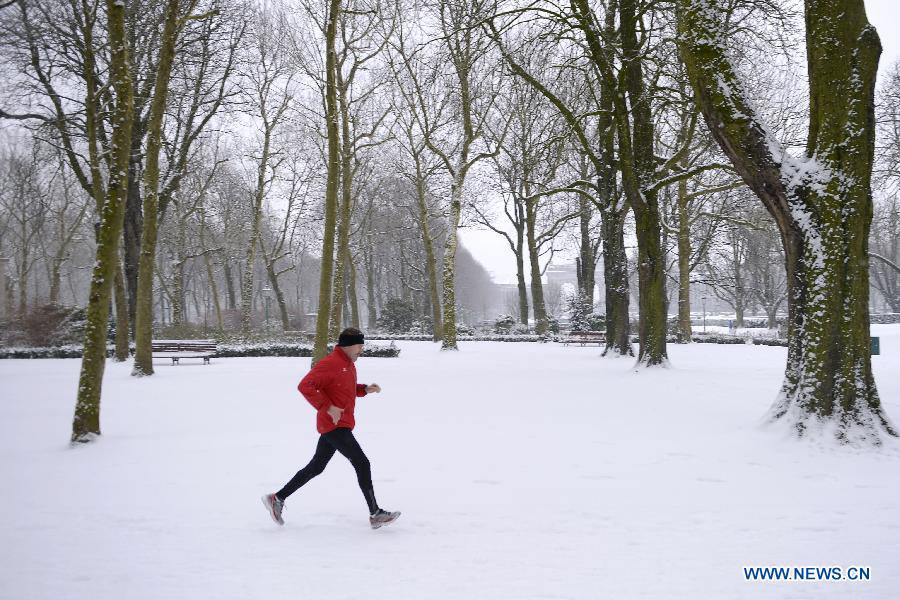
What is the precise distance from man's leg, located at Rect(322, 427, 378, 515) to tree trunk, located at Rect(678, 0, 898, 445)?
5069 mm

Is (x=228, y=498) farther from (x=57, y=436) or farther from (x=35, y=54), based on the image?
(x=35, y=54)

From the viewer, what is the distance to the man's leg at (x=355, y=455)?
4820 mm

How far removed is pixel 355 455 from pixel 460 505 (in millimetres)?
1204

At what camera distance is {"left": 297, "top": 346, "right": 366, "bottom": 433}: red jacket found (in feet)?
15.5

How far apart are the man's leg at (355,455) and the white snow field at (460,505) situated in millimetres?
320

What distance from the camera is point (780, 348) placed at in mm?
23594

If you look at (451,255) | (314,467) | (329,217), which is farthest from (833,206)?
(451,255)

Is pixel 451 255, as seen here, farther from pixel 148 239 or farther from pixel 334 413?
pixel 334 413

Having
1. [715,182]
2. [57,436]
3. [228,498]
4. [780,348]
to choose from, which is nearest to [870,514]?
[228,498]

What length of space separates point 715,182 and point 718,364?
15.6 metres

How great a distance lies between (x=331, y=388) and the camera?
15.8ft

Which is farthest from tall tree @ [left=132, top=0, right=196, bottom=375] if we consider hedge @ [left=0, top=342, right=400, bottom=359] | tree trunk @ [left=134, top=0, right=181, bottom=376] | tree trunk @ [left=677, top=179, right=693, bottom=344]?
tree trunk @ [left=677, top=179, right=693, bottom=344]

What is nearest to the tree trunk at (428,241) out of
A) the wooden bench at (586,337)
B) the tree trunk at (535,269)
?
the tree trunk at (535,269)

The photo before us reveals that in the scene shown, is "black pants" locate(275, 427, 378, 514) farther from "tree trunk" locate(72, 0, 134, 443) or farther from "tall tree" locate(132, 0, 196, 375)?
"tall tree" locate(132, 0, 196, 375)
